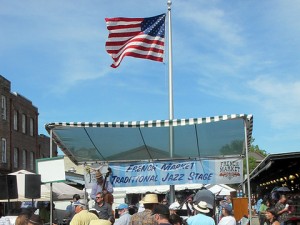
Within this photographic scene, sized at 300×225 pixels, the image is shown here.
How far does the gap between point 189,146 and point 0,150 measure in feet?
81.6

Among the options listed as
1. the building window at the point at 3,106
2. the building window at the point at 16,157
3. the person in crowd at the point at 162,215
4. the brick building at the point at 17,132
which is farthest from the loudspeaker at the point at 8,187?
the building window at the point at 16,157

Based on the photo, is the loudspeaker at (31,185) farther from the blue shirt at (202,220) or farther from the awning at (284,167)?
the awning at (284,167)

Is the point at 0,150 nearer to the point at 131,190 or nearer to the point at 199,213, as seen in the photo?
the point at 131,190

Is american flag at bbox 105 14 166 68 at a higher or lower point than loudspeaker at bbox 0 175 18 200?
higher

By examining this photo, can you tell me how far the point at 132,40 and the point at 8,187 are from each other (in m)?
5.30

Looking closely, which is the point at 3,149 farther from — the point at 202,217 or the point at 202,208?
the point at 202,217

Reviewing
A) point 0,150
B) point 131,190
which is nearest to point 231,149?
point 131,190

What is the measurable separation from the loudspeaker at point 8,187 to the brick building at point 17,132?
23.5 m

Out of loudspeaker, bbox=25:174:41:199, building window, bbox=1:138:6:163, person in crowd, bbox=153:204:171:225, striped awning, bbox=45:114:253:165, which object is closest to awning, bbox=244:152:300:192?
striped awning, bbox=45:114:253:165

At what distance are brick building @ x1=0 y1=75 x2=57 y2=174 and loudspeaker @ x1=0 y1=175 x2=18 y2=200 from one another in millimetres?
23491

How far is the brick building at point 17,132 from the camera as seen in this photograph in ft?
115

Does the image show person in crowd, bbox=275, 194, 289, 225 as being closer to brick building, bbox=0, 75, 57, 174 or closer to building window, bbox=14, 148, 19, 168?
brick building, bbox=0, 75, 57, 174

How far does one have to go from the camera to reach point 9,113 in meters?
36.2

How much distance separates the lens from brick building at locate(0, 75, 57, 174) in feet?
115
